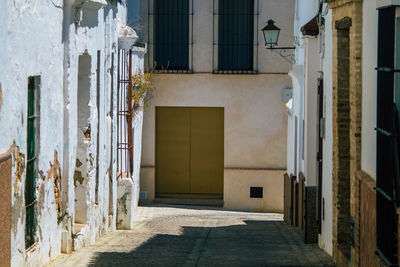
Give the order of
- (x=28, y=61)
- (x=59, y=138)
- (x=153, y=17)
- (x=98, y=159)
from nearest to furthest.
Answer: (x=28, y=61) → (x=59, y=138) → (x=98, y=159) → (x=153, y=17)

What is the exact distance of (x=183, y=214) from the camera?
20.3m

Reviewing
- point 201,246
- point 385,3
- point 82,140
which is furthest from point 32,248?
point 385,3

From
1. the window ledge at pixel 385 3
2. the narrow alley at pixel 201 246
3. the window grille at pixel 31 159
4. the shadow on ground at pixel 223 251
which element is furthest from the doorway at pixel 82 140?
the window ledge at pixel 385 3

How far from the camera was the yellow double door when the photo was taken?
23125 mm

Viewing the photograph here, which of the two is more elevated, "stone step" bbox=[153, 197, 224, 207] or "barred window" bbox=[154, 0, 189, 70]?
"barred window" bbox=[154, 0, 189, 70]

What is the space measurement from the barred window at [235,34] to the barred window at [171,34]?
3.20ft

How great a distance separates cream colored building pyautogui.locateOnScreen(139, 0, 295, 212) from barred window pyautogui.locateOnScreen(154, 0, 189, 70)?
1.1 inches

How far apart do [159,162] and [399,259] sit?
16510 millimetres

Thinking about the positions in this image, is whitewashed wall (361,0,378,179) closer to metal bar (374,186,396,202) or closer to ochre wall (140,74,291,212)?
metal bar (374,186,396,202)

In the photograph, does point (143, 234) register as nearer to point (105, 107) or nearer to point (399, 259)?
point (105, 107)

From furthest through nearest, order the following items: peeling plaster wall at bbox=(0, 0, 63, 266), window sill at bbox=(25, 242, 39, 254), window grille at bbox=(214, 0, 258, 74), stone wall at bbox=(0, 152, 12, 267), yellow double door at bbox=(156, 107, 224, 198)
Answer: yellow double door at bbox=(156, 107, 224, 198)
window grille at bbox=(214, 0, 258, 74)
window sill at bbox=(25, 242, 39, 254)
peeling plaster wall at bbox=(0, 0, 63, 266)
stone wall at bbox=(0, 152, 12, 267)

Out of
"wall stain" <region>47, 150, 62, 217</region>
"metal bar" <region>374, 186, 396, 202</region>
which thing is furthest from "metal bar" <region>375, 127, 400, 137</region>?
"wall stain" <region>47, 150, 62, 217</region>

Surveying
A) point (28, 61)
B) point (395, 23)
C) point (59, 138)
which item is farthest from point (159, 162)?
point (395, 23)

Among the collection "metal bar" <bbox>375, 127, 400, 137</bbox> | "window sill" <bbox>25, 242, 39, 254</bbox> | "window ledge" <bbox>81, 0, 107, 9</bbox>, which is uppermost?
"window ledge" <bbox>81, 0, 107, 9</bbox>
